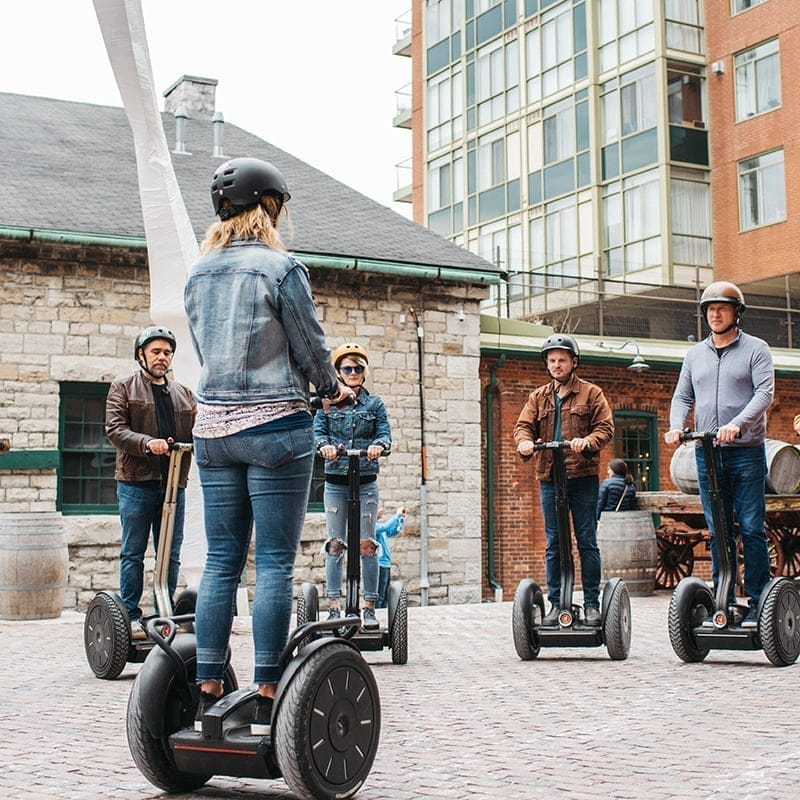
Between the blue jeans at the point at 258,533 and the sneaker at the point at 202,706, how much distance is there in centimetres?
6

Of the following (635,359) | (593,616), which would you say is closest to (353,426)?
(593,616)

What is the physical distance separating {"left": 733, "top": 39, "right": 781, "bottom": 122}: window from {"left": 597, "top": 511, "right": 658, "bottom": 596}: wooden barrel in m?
19.7

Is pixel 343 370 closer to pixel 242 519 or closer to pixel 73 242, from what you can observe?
pixel 242 519

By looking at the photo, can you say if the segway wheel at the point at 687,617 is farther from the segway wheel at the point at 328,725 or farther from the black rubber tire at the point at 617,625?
the segway wheel at the point at 328,725

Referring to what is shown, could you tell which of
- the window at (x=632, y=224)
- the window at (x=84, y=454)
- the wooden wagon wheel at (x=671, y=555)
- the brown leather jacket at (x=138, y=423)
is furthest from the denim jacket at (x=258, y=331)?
the window at (x=632, y=224)

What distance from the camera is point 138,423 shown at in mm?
7973

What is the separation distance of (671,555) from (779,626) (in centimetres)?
915

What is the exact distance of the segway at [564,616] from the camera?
313 inches

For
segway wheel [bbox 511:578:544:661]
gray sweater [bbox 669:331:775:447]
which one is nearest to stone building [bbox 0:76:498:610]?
segway wheel [bbox 511:578:544:661]

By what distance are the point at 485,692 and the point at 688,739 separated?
1.72m

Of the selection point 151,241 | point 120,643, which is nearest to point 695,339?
point 151,241

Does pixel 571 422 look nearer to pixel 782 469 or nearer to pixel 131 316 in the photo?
pixel 131 316

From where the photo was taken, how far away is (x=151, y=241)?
10.4 metres

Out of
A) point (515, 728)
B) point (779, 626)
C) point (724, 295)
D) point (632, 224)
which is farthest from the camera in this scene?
point (632, 224)
